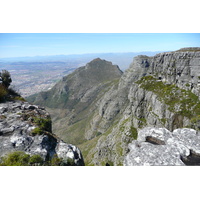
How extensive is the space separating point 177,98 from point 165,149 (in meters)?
47.2

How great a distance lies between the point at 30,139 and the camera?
9.22 m

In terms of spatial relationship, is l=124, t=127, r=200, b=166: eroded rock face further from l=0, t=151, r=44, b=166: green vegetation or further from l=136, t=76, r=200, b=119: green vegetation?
Answer: l=136, t=76, r=200, b=119: green vegetation

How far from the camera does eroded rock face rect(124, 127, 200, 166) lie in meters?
7.82

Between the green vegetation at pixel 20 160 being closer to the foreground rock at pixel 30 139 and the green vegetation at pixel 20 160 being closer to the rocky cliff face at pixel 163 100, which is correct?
the foreground rock at pixel 30 139

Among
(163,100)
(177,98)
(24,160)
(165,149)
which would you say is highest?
(24,160)

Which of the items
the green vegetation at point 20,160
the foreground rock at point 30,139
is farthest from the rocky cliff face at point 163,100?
the green vegetation at point 20,160

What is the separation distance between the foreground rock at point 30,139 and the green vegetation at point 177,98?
44522 mm

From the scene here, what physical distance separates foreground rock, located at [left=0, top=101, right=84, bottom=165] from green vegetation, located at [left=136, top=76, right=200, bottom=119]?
44.5 metres

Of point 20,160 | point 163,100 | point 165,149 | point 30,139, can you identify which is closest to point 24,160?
point 20,160

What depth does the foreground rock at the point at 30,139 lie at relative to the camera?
8.42 meters

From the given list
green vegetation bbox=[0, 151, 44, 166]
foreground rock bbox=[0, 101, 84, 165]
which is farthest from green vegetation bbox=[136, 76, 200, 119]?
green vegetation bbox=[0, 151, 44, 166]

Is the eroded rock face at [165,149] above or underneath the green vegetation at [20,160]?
underneath

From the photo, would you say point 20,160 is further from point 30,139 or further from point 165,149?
point 165,149

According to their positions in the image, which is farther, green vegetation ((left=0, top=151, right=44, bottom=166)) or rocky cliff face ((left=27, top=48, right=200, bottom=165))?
rocky cliff face ((left=27, top=48, right=200, bottom=165))
